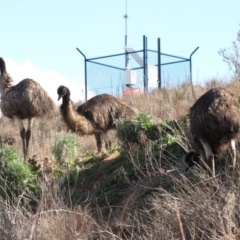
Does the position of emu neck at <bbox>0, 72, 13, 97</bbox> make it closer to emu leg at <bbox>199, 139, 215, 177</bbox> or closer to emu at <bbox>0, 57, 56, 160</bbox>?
emu at <bbox>0, 57, 56, 160</bbox>

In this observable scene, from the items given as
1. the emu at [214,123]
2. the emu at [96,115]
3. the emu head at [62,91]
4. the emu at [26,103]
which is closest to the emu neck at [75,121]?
the emu at [96,115]

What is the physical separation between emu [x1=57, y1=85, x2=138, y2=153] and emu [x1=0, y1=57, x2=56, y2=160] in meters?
0.33

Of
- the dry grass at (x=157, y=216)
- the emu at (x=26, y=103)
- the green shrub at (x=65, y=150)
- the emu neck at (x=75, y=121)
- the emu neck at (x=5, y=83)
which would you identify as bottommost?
the dry grass at (x=157, y=216)

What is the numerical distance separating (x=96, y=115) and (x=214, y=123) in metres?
5.30

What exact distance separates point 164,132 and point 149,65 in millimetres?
11228

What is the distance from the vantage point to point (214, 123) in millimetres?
8234

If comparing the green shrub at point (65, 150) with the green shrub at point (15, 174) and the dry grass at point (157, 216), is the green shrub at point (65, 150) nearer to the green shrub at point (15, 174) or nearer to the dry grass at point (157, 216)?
the green shrub at point (15, 174)

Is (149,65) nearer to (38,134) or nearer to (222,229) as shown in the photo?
(38,134)

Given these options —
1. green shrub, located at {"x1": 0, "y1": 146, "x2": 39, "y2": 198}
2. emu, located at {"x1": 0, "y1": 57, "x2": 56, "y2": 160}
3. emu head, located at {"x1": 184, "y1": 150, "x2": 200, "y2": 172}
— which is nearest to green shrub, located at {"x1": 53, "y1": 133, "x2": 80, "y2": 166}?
green shrub, located at {"x1": 0, "y1": 146, "x2": 39, "y2": 198}

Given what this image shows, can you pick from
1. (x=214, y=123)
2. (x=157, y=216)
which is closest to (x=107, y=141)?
(x=214, y=123)

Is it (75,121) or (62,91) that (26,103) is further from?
(75,121)

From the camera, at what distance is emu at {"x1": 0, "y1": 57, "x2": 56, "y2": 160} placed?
13361 millimetres

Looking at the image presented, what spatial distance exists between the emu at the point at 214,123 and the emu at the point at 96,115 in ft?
15.2

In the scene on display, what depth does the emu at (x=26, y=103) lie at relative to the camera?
43.8 feet
